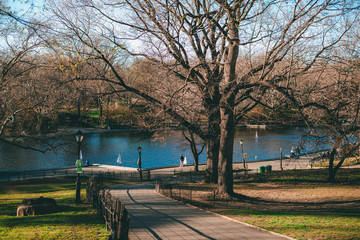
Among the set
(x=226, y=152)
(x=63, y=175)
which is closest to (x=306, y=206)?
(x=226, y=152)

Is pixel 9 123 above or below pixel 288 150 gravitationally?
above

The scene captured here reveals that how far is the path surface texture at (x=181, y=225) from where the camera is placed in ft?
28.7

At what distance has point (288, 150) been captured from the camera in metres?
46.6

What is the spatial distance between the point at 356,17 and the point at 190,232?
10302 mm

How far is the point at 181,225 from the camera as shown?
32.5ft

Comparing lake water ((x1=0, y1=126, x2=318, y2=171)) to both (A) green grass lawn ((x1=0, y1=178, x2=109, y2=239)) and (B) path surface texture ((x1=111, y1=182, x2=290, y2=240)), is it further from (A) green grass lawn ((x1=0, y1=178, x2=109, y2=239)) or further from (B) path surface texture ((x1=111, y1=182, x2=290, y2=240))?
(B) path surface texture ((x1=111, y1=182, x2=290, y2=240))

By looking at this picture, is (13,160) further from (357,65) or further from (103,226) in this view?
(357,65)

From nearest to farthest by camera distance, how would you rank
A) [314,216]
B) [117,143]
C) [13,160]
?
[314,216], [13,160], [117,143]

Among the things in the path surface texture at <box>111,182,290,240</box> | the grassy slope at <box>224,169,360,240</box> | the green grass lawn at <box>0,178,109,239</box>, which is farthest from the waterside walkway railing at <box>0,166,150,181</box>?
the path surface texture at <box>111,182,290,240</box>

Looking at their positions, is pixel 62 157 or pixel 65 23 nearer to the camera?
pixel 65 23

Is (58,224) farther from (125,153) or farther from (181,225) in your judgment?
(125,153)

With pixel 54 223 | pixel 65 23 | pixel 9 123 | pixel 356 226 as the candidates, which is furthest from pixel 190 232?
pixel 9 123

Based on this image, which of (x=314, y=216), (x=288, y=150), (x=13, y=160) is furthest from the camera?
(x=288, y=150)

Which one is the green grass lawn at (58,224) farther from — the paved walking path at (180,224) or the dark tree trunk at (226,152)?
the dark tree trunk at (226,152)
